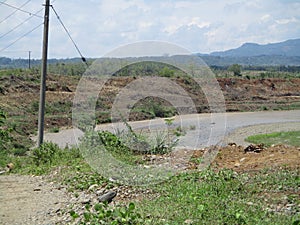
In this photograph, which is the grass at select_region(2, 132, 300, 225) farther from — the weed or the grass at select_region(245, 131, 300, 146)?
the grass at select_region(245, 131, 300, 146)

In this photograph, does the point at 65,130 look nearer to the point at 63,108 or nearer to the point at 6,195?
the point at 63,108

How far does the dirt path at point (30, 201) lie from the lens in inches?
268

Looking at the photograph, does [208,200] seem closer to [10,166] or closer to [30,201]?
[30,201]

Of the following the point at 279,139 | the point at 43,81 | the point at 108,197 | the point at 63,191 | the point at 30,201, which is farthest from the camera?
the point at 279,139

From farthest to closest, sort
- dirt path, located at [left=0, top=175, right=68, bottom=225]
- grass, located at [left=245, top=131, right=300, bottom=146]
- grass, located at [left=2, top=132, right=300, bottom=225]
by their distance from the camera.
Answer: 1. grass, located at [left=245, top=131, right=300, bottom=146]
2. dirt path, located at [left=0, top=175, right=68, bottom=225]
3. grass, located at [left=2, top=132, right=300, bottom=225]

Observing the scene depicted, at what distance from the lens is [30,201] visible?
7.92m

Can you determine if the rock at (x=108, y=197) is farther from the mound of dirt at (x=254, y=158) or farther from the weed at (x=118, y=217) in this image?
the mound of dirt at (x=254, y=158)

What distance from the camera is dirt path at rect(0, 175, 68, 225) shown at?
6.80 m

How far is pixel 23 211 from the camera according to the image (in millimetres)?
7215

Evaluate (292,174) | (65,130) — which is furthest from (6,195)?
(65,130)

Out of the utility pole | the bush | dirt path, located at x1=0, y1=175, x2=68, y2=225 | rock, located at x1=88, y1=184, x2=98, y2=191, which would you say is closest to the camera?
dirt path, located at x1=0, y1=175, x2=68, y2=225

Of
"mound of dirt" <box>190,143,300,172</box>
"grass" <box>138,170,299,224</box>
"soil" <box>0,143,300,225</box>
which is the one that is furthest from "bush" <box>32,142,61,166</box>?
"grass" <box>138,170,299,224</box>

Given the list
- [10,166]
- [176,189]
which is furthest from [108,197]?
[10,166]

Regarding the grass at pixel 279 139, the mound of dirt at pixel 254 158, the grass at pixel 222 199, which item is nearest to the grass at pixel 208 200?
the grass at pixel 222 199
